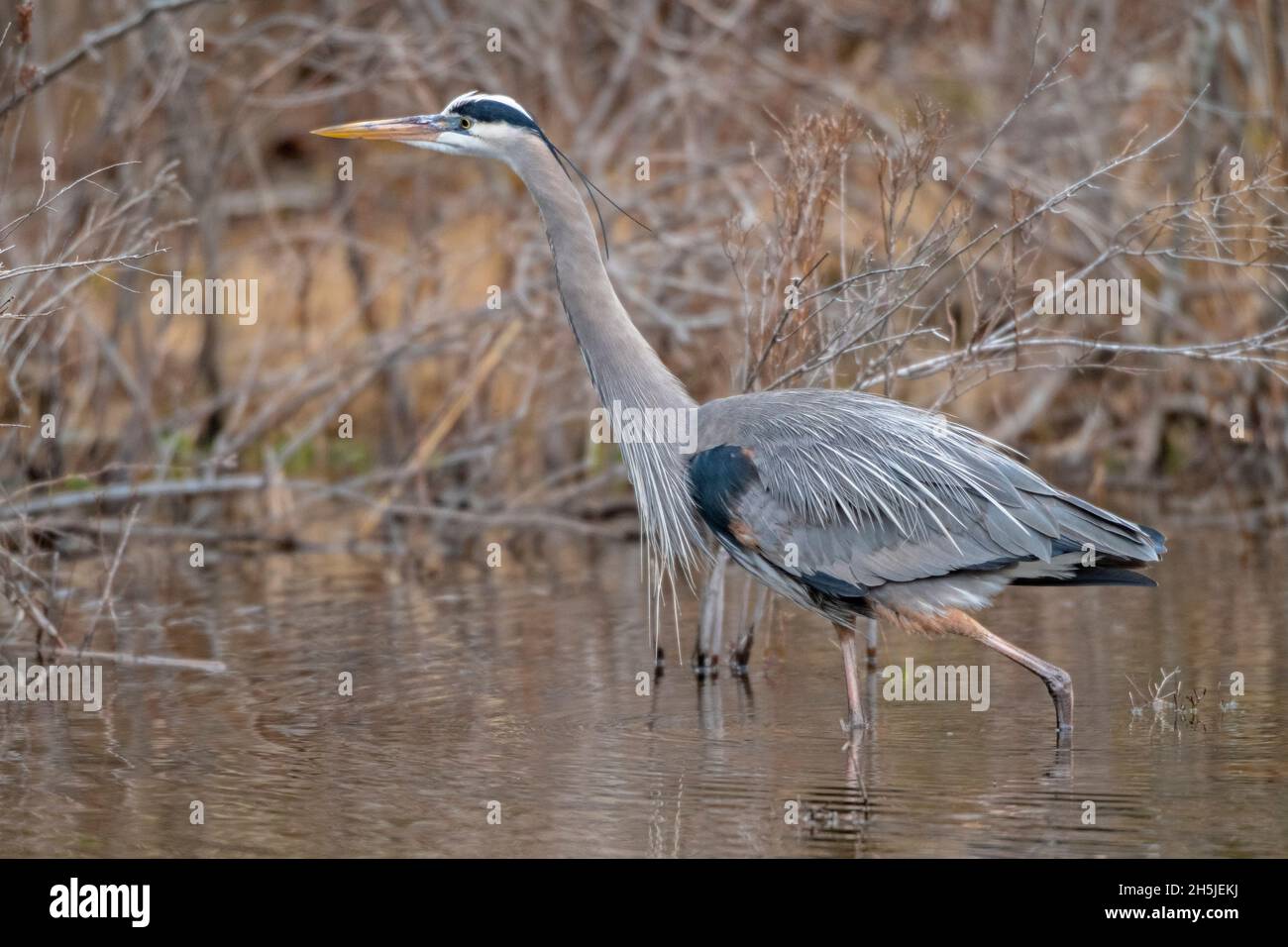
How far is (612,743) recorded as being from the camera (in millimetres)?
6879

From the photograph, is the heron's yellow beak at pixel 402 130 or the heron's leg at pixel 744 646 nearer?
the heron's yellow beak at pixel 402 130

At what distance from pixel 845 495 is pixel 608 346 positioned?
3.79ft

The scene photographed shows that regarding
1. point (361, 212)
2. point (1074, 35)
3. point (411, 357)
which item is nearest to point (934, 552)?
point (411, 357)

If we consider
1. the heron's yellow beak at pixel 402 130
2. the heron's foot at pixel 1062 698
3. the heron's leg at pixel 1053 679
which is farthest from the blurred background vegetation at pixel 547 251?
the heron's foot at pixel 1062 698

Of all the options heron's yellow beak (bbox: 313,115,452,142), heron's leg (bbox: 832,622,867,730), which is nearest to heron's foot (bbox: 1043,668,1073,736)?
heron's leg (bbox: 832,622,867,730)

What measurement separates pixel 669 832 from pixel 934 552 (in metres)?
1.84

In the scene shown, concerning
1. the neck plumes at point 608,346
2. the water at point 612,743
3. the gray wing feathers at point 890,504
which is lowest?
the water at point 612,743

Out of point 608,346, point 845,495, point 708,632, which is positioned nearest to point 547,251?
point 708,632

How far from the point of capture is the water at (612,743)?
18.5 ft

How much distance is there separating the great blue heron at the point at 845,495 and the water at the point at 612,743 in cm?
54

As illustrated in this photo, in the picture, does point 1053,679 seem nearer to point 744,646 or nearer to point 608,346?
point 744,646

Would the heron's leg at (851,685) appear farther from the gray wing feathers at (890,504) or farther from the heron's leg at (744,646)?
the heron's leg at (744,646)

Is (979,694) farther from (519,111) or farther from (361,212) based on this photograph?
(361,212)

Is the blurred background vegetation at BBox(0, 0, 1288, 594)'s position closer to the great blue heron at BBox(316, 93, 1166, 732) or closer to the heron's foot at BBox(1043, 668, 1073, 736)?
the great blue heron at BBox(316, 93, 1166, 732)
